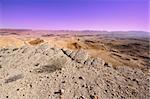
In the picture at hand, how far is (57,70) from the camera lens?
1127cm

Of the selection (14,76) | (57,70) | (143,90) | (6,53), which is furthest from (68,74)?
(6,53)

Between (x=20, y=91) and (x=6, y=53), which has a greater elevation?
(x=6, y=53)

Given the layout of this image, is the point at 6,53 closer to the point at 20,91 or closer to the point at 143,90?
the point at 20,91

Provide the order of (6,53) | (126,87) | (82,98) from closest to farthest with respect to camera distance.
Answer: (82,98) → (126,87) → (6,53)

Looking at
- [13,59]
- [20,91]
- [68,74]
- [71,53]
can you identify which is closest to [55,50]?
[71,53]

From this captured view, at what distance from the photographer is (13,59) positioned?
13.1 meters

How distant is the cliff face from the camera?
9492mm

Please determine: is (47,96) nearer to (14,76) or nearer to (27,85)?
(27,85)

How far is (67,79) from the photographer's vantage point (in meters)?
10.5

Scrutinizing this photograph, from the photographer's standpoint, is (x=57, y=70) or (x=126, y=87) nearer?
(x=126, y=87)

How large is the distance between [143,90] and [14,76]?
560 centimetres

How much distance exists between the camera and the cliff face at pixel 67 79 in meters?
9.49

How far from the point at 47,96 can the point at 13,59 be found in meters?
4.42

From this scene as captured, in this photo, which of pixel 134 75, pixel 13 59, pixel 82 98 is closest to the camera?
pixel 82 98
